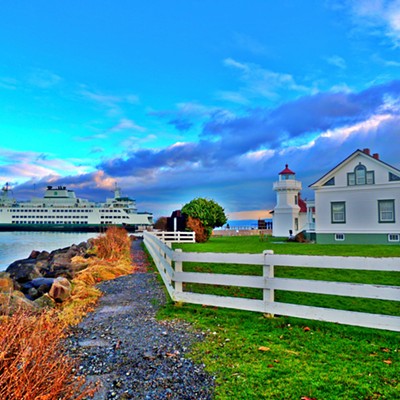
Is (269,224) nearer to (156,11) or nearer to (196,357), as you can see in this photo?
(156,11)

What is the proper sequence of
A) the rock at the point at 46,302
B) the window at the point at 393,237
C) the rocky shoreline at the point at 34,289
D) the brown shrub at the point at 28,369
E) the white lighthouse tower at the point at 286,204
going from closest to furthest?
the brown shrub at the point at 28,369
the rocky shoreline at the point at 34,289
the rock at the point at 46,302
the window at the point at 393,237
the white lighthouse tower at the point at 286,204

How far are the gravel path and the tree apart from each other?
54.1 ft

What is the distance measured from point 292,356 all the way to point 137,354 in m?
1.75

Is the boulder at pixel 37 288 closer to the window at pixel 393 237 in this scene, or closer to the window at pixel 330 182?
the window at pixel 330 182

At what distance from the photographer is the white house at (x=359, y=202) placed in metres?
20.0

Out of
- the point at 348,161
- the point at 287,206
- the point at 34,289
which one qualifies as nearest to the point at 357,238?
the point at 348,161

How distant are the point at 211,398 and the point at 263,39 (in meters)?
12.0

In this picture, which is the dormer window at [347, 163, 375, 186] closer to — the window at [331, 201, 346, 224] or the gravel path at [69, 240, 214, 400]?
the window at [331, 201, 346, 224]

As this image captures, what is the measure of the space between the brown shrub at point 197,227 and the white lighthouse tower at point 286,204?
9.59m

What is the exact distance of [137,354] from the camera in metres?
3.85

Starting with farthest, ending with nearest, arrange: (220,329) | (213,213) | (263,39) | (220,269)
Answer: (213,213), (263,39), (220,269), (220,329)

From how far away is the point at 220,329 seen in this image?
4.70 meters

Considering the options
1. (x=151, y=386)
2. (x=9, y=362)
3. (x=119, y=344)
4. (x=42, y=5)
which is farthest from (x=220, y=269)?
(x=42, y=5)

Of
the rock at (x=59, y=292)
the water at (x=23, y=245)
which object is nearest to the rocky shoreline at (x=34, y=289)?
the rock at (x=59, y=292)
